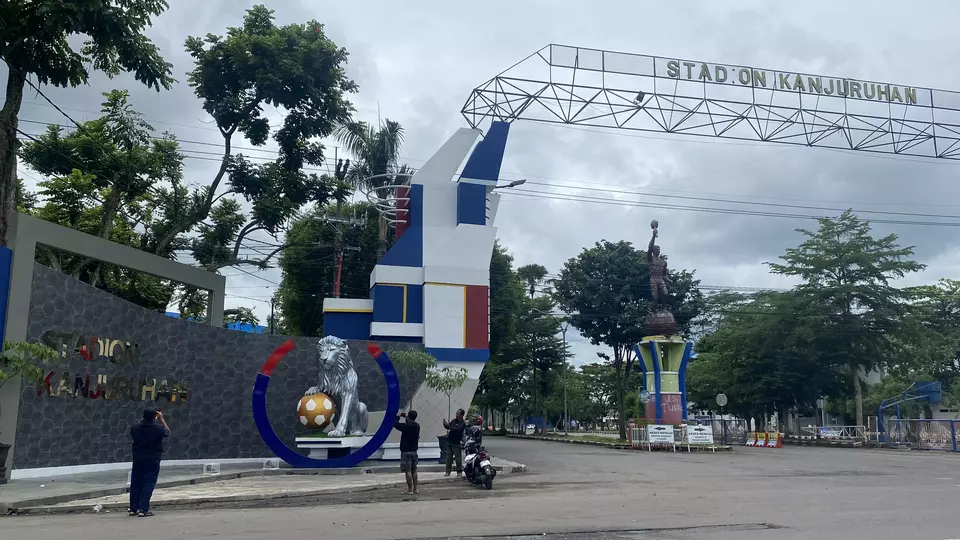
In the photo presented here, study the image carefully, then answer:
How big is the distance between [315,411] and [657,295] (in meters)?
23.7

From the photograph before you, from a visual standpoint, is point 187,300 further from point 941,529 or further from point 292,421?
point 941,529

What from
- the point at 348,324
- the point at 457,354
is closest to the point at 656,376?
the point at 457,354

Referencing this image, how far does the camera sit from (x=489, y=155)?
28.5 m

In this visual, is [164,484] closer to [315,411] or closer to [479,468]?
[315,411]

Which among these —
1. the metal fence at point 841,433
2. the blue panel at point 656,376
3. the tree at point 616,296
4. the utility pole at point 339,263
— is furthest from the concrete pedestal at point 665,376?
the utility pole at point 339,263

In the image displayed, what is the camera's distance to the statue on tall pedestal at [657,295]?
36.2 m

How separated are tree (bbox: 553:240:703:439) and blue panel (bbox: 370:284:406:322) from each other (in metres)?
18.9

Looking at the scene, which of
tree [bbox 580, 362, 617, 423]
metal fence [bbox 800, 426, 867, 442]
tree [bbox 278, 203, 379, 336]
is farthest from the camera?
tree [bbox 580, 362, 617, 423]

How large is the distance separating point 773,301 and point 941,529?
3549 cm

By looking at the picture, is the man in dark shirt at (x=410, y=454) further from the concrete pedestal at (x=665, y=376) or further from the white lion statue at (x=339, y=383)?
the concrete pedestal at (x=665, y=376)

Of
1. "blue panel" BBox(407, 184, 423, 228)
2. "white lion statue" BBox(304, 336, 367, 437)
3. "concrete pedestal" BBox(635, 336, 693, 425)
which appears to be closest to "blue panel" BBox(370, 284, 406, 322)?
"blue panel" BBox(407, 184, 423, 228)

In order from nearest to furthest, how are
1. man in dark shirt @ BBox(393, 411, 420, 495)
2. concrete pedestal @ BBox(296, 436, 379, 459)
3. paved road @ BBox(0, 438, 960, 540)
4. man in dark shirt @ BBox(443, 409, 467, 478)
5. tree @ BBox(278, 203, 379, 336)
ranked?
paved road @ BBox(0, 438, 960, 540), man in dark shirt @ BBox(393, 411, 420, 495), man in dark shirt @ BBox(443, 409, 467, 478), concrete pedestal @ BBox(296, 436, 379, 459), tree @ BBox(278, 203, 379, 336)

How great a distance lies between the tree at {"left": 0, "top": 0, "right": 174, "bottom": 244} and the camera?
14914 mm

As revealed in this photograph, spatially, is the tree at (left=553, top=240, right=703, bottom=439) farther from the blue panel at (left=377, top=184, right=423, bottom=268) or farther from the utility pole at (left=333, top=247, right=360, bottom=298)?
the blue panel at (left=377, top=184, right=423, bottom=268)
